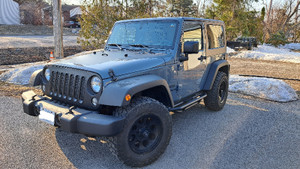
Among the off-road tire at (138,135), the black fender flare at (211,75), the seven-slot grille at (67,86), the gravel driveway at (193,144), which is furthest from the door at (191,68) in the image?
the seven-slot grille at (67,86)

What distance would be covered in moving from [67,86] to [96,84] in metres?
0.46

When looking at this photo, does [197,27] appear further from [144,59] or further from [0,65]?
[0,65]

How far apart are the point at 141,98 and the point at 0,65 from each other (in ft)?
31.5

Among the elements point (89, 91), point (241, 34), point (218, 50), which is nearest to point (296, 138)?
point (218, 50)

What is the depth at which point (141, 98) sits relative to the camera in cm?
305

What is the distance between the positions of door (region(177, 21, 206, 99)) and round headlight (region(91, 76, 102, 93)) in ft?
4.60

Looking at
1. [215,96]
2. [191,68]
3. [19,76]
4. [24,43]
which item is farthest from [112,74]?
[24,43]

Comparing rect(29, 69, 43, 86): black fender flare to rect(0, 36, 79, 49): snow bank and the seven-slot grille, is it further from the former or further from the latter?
rect(0, 36, 79, 49): snow bank

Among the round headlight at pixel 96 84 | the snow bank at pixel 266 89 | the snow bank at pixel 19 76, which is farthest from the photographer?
the snow bank at pixel 19 76

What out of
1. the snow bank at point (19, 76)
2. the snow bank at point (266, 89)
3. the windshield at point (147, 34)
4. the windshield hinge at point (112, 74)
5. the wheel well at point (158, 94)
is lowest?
the snow bank at point (266, 89)

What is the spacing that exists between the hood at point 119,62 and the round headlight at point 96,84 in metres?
0.09

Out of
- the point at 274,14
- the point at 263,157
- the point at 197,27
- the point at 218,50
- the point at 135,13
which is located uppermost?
the point at 274,14

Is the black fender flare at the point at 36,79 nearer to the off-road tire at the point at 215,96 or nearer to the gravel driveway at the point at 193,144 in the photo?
the gravel driveway at the point at 193,144

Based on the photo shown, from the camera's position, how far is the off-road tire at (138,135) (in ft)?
9.12
